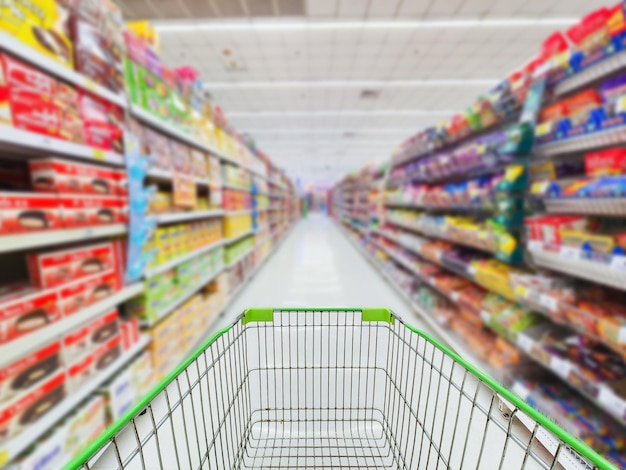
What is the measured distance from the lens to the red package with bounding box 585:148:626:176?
3.77ft

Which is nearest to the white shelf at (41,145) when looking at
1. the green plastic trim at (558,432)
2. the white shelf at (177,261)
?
the white shelf at (177,261)

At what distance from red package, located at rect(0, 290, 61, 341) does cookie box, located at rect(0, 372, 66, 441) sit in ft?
0.72

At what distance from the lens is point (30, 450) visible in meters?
0.98

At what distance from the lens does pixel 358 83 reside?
21.1 ft

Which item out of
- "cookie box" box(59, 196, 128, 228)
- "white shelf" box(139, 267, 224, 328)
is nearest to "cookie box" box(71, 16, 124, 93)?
"cookie box" box(59, 196, 128, 228)

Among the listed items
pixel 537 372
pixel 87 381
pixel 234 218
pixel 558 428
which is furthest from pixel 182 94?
pixel 537 372

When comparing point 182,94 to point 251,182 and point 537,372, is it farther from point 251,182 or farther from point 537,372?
point 537,372

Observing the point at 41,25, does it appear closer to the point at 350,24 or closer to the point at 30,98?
the point at 30,98

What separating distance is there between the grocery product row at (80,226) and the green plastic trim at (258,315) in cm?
77

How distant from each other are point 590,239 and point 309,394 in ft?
4.61

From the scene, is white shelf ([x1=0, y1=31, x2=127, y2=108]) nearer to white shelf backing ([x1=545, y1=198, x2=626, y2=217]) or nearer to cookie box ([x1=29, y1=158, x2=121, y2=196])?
cookie box ([x1=29, y1=158, x2=121, y2=196])

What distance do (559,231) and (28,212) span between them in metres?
2.27

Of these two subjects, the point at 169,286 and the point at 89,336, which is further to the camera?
the point at 169,286

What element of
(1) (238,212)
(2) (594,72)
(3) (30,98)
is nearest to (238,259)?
(1) (238,212)
